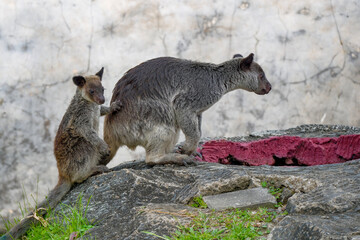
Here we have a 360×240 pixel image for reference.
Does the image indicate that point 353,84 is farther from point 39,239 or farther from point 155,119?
point 39,239

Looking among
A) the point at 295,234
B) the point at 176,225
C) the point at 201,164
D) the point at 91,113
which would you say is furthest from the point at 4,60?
the point at 295,234

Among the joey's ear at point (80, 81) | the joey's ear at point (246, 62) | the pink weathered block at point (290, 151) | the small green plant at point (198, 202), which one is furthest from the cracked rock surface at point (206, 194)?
the joey's ear at point (246, 62)

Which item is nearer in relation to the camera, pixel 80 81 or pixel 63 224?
pixel 63 224

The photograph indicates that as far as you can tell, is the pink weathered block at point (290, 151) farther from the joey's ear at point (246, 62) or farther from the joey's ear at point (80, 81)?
the joey's ear at point (80, 81)

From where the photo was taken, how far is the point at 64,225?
5297mm

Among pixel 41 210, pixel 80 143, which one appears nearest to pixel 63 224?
pixel 41 210

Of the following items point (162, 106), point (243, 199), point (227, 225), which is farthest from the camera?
point (162, 106)

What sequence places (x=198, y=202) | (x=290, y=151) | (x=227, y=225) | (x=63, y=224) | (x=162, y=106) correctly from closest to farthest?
(x=227, y=225) < (x=198, y=202) < (x=63, y=224) < (x=162, y=106) < (x=290, y=151)

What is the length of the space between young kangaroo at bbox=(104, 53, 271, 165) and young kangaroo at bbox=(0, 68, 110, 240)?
341 mm

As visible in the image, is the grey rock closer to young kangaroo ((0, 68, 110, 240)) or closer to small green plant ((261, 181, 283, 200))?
small green plant ((261, 181, 283, 200))

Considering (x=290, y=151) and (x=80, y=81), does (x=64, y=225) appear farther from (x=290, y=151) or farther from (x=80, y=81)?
(x=290, y=151)

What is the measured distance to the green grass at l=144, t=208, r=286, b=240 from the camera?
172 inches

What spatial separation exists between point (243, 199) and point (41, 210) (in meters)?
1.93

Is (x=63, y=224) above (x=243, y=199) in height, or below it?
below
